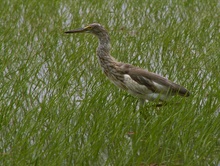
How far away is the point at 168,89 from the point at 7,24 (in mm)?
3170

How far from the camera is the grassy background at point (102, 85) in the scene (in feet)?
11.9

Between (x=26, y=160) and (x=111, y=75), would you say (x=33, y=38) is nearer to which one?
(x=111, y=75)

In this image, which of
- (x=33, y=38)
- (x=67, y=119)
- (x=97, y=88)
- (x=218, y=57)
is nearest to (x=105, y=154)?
(x=67, y=119)

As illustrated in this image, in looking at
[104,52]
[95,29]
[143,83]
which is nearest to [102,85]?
[104,52]

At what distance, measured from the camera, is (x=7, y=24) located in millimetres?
6895

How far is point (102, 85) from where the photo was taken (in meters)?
4.79

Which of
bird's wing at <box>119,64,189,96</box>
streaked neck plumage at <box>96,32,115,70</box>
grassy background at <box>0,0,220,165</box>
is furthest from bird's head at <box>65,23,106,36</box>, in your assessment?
bird's wing at <box>119,64,189,96</box>

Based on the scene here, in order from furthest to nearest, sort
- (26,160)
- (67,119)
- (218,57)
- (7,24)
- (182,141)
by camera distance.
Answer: (7,24) → (218,57) → (67,119) → (182,141) → (26,160)

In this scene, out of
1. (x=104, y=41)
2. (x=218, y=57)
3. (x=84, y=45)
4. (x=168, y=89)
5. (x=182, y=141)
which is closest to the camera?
(x=182, y=141)

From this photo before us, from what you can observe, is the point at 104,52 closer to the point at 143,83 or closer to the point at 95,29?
the point at 95,29

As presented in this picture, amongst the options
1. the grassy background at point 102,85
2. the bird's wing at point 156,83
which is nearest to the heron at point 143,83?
the bird's wing at point 156,83

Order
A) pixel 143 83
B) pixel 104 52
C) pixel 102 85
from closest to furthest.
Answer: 1. pixel 143 83
2. pixel 104 52
3. pixel 102 85

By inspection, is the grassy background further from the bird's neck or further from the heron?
the bird's neck

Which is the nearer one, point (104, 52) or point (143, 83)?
point (143, 83)
